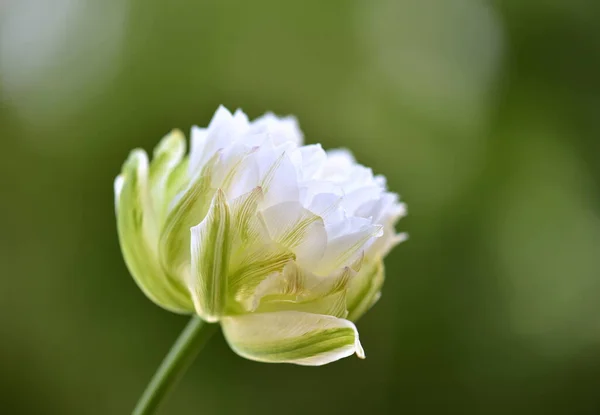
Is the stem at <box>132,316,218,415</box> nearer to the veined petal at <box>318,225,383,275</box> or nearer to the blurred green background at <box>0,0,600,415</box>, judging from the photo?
the veined petal at <box>318,225,383,275</box>

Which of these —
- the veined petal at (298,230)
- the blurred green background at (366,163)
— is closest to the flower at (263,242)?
the veined petal at (298,230)

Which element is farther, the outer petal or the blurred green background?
the blurred green background

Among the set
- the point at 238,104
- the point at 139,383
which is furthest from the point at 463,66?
the point at 139,383

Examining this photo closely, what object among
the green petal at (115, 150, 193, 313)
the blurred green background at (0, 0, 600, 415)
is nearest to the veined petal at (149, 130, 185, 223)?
the green petal at (115, 150, 193, 313)

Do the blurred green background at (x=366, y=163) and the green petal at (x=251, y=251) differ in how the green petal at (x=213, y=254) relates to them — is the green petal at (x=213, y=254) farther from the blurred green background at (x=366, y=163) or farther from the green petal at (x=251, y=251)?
the blurred green background at (x=366, y=163)

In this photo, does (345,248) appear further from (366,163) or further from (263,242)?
(366,163)

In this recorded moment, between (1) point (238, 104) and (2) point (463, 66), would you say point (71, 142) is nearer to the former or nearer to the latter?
(1) point (238, 104)

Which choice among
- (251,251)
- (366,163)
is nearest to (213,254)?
(251,251)
